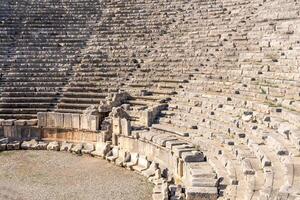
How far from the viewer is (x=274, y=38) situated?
54.6 feet

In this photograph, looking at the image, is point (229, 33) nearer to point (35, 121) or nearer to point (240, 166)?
point (35, 121)

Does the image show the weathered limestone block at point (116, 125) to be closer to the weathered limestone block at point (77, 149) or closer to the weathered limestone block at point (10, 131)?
the weathered limestone block at point (77, 149)

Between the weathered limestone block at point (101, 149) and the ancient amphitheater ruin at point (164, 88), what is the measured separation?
60mm

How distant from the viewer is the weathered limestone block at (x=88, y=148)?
16359mm

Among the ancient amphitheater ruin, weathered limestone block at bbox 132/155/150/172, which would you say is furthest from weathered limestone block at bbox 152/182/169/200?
weathered limestone block at bbox 132/155/150/172

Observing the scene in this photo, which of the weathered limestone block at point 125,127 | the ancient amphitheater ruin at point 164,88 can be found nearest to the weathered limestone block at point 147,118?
the ancient amphitheater ruin at point 164,88

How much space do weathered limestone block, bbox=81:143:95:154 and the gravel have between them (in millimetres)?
350

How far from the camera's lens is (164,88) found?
17.6m

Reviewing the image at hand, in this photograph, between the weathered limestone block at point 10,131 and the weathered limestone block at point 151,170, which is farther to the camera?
the weathered limestone block at point 10,131

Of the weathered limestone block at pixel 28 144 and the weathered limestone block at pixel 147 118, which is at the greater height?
the weathered limestone block at pixel 147 118

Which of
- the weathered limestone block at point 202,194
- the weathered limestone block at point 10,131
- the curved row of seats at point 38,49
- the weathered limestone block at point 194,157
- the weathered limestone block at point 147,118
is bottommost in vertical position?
the weathered limestone block at point 10,131

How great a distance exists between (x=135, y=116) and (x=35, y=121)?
370 cm

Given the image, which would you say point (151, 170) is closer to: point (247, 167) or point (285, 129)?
point (285, 129)

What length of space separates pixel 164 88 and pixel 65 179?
5456mm
